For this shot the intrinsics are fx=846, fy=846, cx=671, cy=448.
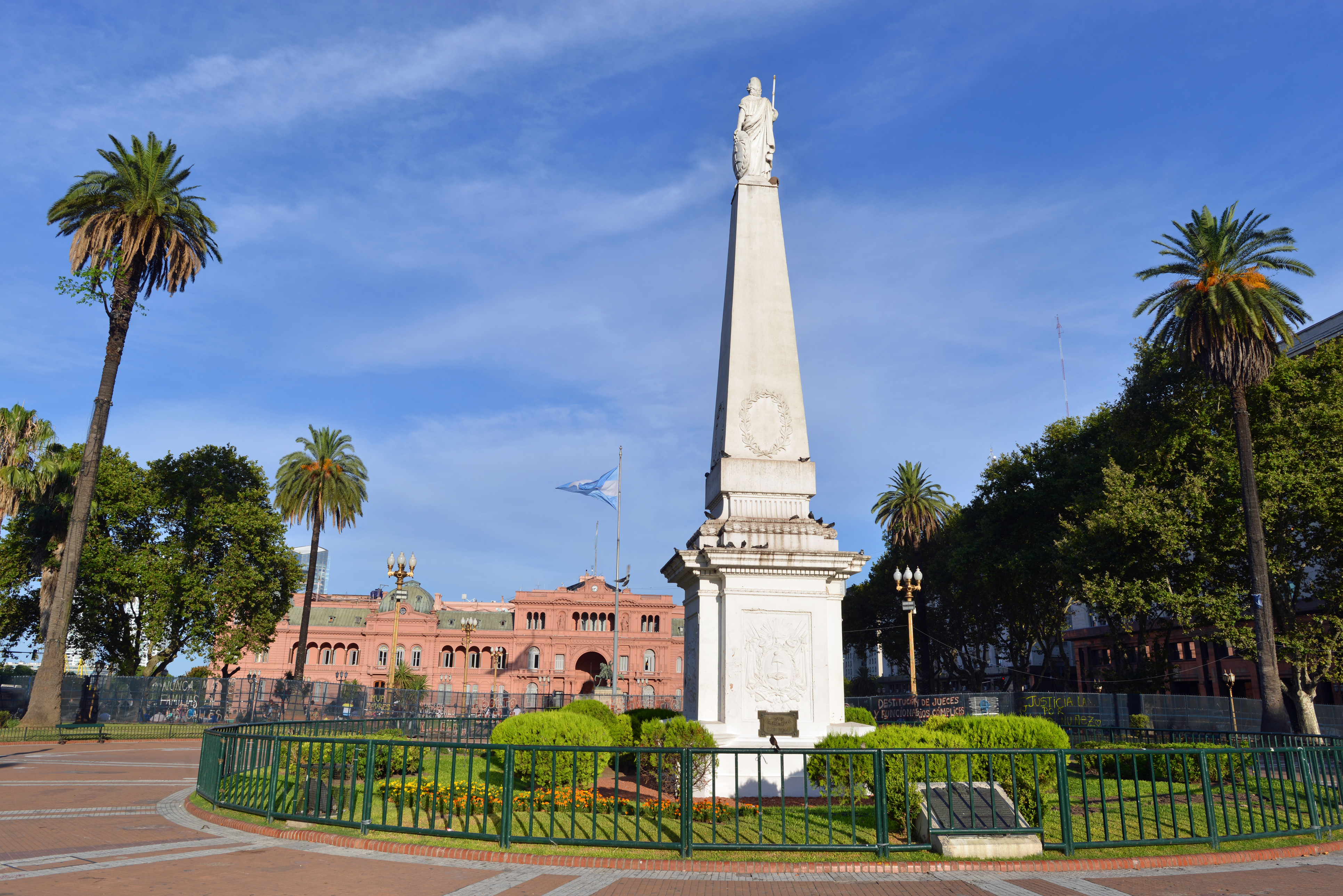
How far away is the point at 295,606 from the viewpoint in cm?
9538

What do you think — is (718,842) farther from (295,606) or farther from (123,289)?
(295,606)

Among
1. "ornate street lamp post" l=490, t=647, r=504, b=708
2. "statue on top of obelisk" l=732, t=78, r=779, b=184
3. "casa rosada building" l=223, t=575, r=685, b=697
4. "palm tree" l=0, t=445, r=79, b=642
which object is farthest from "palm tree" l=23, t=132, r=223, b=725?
"casa rosada building" l=223, t=575, r=685, b=697

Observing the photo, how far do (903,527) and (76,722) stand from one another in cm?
4101

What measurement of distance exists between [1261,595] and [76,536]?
3575 cm

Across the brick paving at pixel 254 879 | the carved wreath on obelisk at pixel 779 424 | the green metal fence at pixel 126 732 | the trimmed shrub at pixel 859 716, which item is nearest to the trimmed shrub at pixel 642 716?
the trimmed shrub at pixel 859 716

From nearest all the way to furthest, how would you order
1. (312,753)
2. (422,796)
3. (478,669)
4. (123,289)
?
1. (312,753)
2. (422,796)
3. (123,289)
4. (478,669)

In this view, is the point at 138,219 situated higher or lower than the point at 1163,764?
higher

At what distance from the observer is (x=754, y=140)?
15.9m

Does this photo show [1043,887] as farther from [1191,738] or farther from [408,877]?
[1191,738]

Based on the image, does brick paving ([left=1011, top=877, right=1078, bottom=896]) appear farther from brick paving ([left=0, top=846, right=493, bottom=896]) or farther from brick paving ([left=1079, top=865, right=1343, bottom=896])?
brick paving ([left=0, top=846, right=493, bottom=896])

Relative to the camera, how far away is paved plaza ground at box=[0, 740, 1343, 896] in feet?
23.2

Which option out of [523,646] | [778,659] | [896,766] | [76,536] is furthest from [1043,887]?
[523,646]

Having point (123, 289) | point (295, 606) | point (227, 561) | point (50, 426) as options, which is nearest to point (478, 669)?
point (295, 606)

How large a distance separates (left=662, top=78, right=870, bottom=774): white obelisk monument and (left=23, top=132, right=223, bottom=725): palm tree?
22809 millimetres
